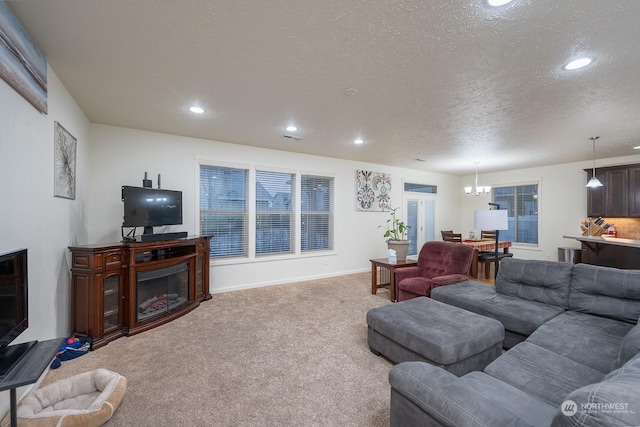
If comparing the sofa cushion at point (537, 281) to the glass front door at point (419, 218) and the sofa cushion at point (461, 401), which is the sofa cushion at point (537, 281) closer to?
the sofa cushion at point (461, 401)

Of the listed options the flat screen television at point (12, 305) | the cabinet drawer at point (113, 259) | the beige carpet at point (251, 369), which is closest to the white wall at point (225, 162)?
the cabinet drawer at point (113, 259)

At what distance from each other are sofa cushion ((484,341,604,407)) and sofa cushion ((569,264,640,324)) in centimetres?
109

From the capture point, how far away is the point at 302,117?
135 inches

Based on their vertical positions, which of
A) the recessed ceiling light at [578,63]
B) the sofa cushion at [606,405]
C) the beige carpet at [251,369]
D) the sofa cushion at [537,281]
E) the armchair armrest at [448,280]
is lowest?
the beige carpet at [251,369]

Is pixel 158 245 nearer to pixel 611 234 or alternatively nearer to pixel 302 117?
pixel 302 117

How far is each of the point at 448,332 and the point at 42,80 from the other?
12.4 feet

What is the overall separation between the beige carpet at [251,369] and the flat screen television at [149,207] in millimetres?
1292

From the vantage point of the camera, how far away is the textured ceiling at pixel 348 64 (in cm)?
167

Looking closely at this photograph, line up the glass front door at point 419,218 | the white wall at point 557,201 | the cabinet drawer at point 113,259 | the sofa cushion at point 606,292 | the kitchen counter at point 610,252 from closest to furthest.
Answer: the sofa cushion at point 606,292, the cabinet drawer at point 113,259, the kitchen counter at point 610,252, the white wall at point 557,201, the glass front door at point 419,218

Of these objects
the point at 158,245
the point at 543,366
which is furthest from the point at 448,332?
the point at 158,245

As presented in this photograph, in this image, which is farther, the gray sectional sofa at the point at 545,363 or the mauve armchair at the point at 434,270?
the mauve armchair at the point at 434,270

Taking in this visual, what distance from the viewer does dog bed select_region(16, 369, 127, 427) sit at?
155 centimetres

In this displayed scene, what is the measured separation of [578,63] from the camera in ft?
7.10

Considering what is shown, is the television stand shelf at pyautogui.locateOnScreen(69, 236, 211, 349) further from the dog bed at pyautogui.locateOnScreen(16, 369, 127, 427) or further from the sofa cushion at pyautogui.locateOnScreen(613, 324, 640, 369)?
the sofa cushion at pyautogui.locateOnScreen(613, 324, 640, 369)
